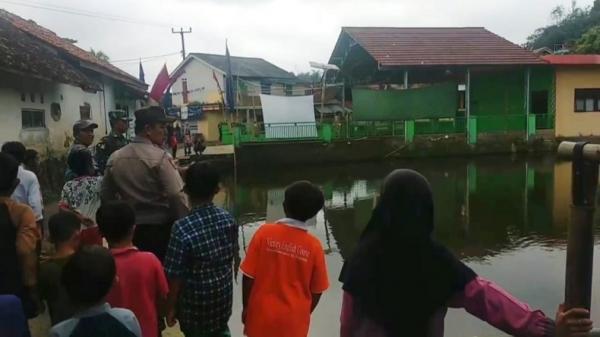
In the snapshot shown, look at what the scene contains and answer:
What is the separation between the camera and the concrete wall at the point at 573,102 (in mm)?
23234

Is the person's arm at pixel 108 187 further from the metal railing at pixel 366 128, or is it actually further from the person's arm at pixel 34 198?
the metal railing at pixel 366 128

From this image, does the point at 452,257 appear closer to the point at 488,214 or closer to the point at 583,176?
the point at 583,176

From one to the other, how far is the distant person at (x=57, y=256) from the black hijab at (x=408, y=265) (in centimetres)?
166

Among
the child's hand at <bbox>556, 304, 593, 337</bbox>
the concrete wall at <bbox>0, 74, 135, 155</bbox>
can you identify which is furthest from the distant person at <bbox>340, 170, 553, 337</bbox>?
the concrete wall at <bbox>0, 74, 135, 155</bbox>

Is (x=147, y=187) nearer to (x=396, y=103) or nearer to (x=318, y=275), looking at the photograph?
(x=318, y=275)

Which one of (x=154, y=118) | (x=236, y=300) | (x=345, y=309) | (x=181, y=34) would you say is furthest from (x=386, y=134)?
(x=181, y=34)

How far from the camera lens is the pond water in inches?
215

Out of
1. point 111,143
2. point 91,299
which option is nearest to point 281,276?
point 91,299

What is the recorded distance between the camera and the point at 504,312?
1.65 metres

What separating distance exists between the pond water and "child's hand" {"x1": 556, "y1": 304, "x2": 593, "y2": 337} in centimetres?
251

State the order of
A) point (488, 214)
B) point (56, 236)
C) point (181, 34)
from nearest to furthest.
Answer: point (56, 236), point (488, 214), point (181, 34)

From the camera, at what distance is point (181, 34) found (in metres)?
40.0

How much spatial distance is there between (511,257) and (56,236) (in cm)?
556

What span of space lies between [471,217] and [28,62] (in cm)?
811
